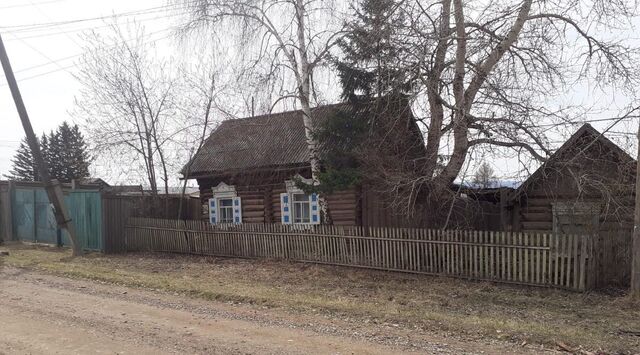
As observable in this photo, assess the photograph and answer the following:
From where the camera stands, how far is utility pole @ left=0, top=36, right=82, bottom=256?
47.9 ft

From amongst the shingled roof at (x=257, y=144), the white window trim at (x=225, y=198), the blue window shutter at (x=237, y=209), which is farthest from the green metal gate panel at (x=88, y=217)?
the blue window shutter at (x=237, y=209)

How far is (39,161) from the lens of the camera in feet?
48.4

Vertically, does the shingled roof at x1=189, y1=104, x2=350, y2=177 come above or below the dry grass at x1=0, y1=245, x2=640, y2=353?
above

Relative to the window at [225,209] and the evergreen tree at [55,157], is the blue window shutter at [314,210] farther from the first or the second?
the evergreen tree at [55,157]

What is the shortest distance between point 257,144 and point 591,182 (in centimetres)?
1132

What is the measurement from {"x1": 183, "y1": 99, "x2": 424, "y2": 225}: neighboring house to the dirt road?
875 centimetres

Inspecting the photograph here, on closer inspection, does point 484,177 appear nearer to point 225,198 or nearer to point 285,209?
point 285,209

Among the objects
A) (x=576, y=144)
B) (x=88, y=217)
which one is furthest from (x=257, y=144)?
(x=576, y=144)

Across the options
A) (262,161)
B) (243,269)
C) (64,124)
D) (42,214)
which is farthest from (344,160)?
(64,124)

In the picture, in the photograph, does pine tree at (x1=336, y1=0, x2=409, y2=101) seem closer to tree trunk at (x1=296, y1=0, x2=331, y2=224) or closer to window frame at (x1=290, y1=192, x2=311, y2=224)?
tree trunk at (x1=296, y1=0, x2=331, y2=224)

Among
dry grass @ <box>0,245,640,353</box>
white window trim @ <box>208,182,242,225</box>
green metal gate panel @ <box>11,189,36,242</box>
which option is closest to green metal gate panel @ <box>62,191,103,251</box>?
dry grass @ <box>0,245,640,353</box>

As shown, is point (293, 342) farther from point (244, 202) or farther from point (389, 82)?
point (244, 202)

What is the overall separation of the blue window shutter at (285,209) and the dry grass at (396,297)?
4747 mm

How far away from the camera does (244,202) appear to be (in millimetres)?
20562
